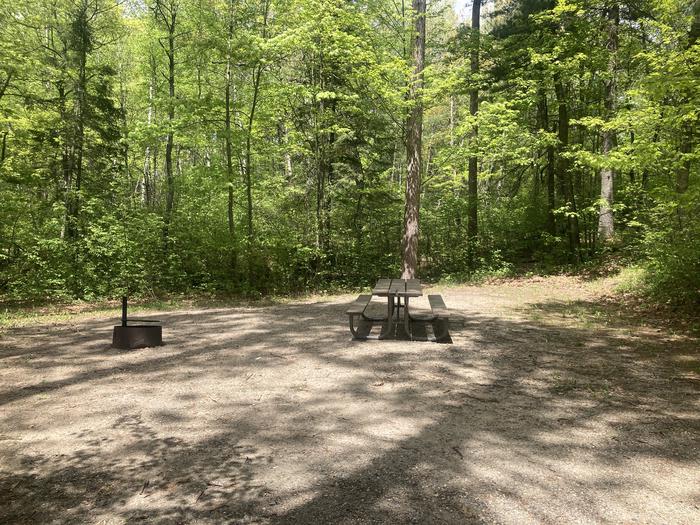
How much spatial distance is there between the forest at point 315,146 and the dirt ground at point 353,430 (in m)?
5.73

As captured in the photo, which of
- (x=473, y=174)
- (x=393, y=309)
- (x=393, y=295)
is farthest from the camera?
(x=473, y=174)

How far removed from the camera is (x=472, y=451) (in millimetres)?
3428

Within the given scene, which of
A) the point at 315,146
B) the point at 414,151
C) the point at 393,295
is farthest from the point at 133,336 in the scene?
the point at 315,146

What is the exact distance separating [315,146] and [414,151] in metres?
3.29

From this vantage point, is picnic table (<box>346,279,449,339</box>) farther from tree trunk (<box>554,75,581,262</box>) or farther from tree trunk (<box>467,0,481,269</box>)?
tree trunk (<box>554,75,581,262</box>)

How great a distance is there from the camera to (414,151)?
498 inches

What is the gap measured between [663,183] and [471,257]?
270 inches

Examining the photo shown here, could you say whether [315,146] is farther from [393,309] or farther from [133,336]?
[133,336]

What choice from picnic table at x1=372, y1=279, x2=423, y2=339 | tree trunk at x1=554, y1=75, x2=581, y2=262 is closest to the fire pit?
picnic table at x1=372, y1=279, x2=423, y2=339

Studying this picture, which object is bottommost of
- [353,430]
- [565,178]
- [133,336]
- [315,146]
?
[353,430]

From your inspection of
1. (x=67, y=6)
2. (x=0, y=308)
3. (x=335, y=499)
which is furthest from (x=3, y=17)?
(x=335, y=499)

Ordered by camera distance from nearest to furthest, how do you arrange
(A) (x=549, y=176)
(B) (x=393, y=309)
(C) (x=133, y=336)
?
(C) (x=133, y=336), (B) (x=393, y=309), (A) (x=549, y=176)

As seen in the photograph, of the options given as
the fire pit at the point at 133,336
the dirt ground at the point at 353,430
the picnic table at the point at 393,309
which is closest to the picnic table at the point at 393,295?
the picnic table at the point at 393,309

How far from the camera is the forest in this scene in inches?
480
